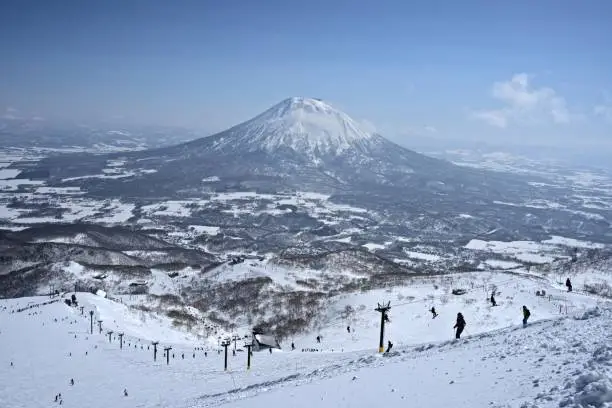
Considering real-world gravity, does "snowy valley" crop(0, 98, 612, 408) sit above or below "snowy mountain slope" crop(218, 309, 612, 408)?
below

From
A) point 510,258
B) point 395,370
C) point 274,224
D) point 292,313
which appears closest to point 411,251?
point 510,258

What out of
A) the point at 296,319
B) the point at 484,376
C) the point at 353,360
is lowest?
the point at 296,319

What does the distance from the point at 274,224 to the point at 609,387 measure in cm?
14824

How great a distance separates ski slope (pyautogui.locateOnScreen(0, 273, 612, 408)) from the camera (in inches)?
556

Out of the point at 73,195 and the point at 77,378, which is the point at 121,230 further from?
the point at 77,378

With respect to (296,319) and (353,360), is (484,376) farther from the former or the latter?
(296,319)

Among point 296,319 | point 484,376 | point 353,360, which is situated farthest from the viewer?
point 296,319

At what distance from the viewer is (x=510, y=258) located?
119562mm

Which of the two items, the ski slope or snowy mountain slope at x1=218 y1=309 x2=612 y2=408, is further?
the ski slope

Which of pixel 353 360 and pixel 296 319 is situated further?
pixel 296 319

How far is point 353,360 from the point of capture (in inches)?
943

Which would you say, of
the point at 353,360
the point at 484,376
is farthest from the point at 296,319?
the point at 484,376

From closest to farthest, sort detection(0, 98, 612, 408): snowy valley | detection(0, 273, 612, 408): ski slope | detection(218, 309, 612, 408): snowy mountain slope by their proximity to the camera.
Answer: detection(218, 309, 612, 408): snowy mountain slope → detection(0, 273, 612, 408): ski slope → detection(0, 98, 612, 408): snowy valley

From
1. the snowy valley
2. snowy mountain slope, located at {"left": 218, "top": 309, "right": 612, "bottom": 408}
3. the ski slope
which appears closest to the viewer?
snowy mountain slope, located at {"left": 218, "top": 309, "right": 612, "bottom": 408}
